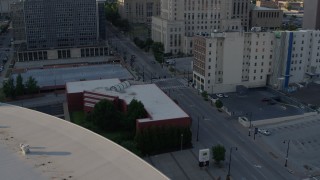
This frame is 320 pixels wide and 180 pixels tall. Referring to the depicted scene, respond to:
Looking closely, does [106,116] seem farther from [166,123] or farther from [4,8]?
[4,8]

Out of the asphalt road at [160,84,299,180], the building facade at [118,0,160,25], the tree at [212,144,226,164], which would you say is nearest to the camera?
the asphalt road at [160,84,299,180]

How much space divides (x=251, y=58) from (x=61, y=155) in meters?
37.5

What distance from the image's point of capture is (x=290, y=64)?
5322 centimetres

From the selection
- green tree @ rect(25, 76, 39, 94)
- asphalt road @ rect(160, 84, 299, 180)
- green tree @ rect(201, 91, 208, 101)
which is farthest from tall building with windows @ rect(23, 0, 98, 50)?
green tree @ rect(201, 91, 208, 101)

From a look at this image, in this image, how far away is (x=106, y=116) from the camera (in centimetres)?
3816

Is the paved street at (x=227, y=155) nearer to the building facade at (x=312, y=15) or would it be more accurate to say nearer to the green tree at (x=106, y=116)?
the green tree at (x=106, y=116)

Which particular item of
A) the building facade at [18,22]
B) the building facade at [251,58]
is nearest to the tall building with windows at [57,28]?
the building facade at [18,22]

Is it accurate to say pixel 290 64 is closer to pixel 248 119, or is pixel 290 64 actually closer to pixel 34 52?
pixel 248 119

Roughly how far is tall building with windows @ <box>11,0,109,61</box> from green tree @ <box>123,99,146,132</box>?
40096 mm

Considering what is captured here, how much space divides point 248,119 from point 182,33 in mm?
36974

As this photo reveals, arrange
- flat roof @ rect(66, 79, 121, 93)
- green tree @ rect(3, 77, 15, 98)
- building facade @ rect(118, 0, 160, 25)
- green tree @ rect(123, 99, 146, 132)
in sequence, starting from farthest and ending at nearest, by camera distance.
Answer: building facade @ rect(118, 0, 160, 25), green tree @ rect(3, 77, 15, 98), flat roof @ rect(66, 79, 121, 93), green tree @ rect(123, 99, 146, 132)

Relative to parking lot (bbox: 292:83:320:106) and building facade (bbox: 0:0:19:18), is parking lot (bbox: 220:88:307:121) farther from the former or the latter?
building facade (bbox: 0:0:19:18)

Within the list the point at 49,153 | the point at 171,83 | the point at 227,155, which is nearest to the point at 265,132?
the point at 227,155

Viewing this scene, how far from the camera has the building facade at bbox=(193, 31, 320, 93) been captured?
50.7m
